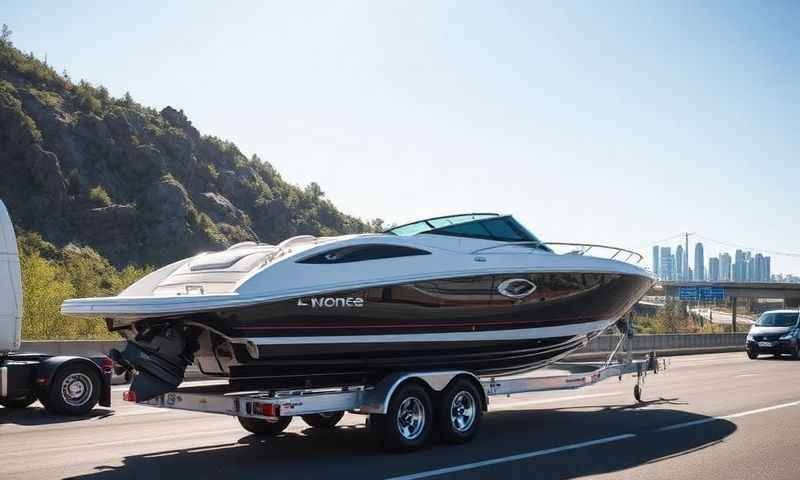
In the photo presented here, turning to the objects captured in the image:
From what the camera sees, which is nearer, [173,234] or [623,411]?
[623,411]

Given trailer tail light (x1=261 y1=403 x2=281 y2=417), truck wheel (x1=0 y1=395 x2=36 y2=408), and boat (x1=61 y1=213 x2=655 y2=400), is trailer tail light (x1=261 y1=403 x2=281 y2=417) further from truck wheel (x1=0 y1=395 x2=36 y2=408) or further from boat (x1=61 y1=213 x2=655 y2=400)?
truck wheel (x1=0 y1=395 x2=36 y2=408)

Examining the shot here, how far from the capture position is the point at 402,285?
10.0m

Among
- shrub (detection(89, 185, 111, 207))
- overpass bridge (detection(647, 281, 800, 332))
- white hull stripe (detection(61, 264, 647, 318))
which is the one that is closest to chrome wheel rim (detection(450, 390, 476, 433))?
white hull stripe (detection(61, 264, 647, 318))

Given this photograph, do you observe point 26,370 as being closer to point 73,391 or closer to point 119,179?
point 73,391

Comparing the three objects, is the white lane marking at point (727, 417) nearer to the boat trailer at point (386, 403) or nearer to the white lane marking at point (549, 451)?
the white lane marking at point (549, 451)

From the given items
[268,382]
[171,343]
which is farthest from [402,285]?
[171,343]

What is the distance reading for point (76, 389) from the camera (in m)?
13.0

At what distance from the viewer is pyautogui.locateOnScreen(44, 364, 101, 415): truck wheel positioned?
12.7 meters

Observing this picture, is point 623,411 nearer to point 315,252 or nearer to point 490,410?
point 490,410

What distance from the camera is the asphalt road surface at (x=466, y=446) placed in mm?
8414

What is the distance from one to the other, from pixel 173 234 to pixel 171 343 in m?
74.3

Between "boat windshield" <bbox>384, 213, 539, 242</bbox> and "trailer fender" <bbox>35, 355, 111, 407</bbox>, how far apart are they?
Result: 17.9ft

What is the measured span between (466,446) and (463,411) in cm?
48

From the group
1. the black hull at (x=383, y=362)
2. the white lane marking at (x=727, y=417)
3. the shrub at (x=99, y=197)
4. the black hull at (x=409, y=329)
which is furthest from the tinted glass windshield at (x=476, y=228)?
the shrub at (x=99, y=197)
